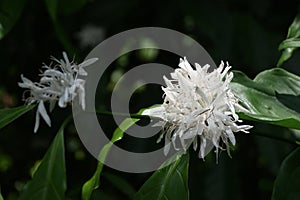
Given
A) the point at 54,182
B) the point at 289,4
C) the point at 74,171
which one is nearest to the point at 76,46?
the point at 74,171

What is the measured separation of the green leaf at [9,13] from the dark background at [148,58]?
158 mm

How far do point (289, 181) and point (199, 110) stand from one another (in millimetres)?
148

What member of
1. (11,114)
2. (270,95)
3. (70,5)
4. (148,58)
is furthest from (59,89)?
(148,58)

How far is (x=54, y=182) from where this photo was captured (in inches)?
25.9

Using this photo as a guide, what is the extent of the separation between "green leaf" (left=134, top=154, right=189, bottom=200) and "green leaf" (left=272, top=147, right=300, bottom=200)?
10 cm

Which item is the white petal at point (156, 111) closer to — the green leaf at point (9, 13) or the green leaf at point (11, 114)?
the green leaf at point (11, 114)

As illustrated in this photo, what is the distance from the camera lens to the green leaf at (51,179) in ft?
2.14

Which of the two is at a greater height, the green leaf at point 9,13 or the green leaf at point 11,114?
the green leaf at point 9,13

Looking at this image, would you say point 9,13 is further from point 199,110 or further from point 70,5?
point 199,110

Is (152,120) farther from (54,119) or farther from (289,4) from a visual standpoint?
(289,4)

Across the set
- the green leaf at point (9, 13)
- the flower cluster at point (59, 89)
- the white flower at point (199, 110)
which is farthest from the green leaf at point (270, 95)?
the green leaf at point (9, 13)

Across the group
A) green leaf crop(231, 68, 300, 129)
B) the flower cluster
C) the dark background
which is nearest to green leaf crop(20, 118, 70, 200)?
the flower cluster

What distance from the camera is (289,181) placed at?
0.64 m

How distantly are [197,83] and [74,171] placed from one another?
2.69 ft
